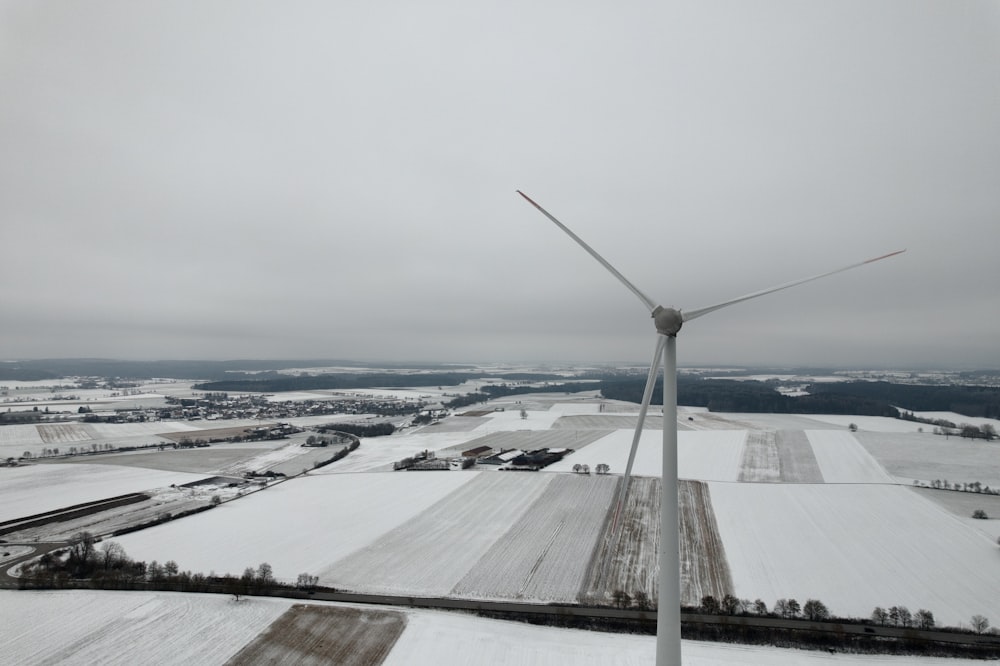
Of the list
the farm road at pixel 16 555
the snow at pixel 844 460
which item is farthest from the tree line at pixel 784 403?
the farm road at pixel 16 555

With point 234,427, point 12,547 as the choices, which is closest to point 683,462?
point 12,547

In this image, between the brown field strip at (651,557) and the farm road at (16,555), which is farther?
the farm road at (16,555)

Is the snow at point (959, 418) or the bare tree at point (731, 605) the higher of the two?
the snow at point (959, 418)

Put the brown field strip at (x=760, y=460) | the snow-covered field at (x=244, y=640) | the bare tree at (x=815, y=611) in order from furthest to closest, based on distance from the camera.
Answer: the brown field strip at (x=760, y=460) < the bare tree at (x=815, y=611) < the snow-covered field at (x=244, y=640)

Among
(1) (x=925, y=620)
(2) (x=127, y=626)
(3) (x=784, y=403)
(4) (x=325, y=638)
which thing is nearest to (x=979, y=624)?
(1) (x=925, y=620)

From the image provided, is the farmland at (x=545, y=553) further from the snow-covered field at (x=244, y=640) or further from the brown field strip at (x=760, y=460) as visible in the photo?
the brown field strip at (x=760, y=460)

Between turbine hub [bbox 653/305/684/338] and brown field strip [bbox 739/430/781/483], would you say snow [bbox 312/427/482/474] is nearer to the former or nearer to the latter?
brown field strip [bbox 739/430/781/483]
